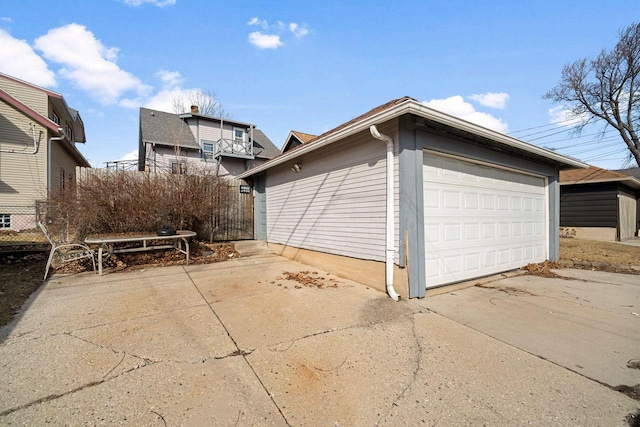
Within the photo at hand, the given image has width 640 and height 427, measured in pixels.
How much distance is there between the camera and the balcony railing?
20.1 metres

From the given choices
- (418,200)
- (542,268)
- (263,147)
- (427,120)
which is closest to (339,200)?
(418,200)

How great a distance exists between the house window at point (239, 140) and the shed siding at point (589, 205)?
770 inches

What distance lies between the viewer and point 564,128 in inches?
816

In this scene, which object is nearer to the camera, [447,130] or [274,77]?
[447,130]

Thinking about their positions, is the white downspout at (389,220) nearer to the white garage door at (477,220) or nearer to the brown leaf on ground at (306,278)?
the white garage door at (477,220)

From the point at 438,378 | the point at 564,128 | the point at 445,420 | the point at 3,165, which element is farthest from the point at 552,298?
the point at 564,128

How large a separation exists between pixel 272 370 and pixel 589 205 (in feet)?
54.8

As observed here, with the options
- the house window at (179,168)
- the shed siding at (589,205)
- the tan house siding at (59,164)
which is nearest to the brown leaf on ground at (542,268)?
the shed siding at (589,205)

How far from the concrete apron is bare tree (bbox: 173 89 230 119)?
25661mm

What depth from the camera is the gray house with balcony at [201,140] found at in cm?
1845

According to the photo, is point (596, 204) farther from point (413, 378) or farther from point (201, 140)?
point (201, 140)

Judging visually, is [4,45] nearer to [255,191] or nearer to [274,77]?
[274,77]

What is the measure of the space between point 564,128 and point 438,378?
2638 centimetres

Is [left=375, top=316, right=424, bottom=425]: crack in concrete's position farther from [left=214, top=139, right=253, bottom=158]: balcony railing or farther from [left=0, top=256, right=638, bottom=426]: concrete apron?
[left=214, top=139, right=253, bottom=158]: balcony railing
